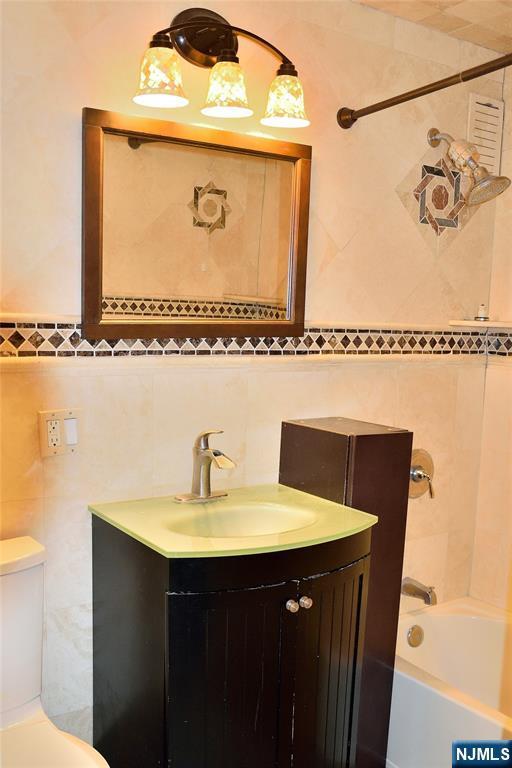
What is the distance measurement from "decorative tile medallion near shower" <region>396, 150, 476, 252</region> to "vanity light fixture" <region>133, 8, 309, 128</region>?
2.32 ft

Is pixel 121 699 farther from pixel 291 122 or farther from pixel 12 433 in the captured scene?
pixel 291 122

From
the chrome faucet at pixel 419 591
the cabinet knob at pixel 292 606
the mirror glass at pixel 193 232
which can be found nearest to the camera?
the cabinet knob at pixel 292 606

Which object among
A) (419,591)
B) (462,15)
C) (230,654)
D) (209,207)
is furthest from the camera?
(419,591)

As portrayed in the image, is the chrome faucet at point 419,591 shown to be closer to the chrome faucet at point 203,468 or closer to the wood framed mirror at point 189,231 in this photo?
the chrome faucet at point 203,468

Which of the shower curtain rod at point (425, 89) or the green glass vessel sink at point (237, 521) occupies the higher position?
the shower curtain rod at point (425, 89)

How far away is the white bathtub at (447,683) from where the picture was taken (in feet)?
7.09

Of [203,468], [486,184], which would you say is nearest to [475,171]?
[486,184]

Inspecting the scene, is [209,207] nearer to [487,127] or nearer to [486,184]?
[486,184]

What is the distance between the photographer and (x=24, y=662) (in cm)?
173

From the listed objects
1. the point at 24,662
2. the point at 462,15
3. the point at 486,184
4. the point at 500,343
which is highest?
the point at 462,15

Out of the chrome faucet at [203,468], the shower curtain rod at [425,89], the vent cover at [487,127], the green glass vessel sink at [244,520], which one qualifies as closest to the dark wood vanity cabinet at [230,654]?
the green glass vessel sink at [244,520]

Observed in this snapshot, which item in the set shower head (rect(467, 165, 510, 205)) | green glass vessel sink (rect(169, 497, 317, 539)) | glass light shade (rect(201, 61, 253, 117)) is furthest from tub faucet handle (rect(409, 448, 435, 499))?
glass light shade (rect(201, 61, 253, 117))

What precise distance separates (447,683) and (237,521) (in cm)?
108

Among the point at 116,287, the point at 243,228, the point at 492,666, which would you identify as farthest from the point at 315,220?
the point at 492,666
